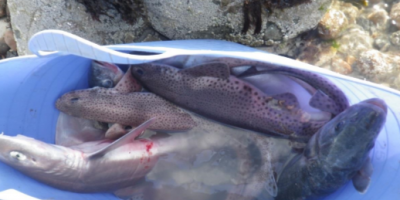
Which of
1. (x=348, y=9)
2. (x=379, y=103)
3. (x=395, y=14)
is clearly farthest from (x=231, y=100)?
(x=395, y=14)

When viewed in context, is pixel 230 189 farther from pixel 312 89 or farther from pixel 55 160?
pixel 55 160

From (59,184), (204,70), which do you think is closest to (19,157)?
(59,184)

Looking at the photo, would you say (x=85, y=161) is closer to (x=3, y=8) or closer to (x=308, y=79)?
(x=308, y=79)

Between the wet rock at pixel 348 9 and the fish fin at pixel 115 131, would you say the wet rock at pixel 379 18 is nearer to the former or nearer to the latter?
the wet rock at pixel 348 9

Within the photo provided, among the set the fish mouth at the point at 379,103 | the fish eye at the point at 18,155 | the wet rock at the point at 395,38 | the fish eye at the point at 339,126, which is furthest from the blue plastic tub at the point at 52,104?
the wet rock at the point at 395,38

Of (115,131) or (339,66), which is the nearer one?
(115,131)

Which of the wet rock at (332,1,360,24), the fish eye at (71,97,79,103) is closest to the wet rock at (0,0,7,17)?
the fish eye at (71,97,79,103)

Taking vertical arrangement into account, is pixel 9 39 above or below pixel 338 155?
above
